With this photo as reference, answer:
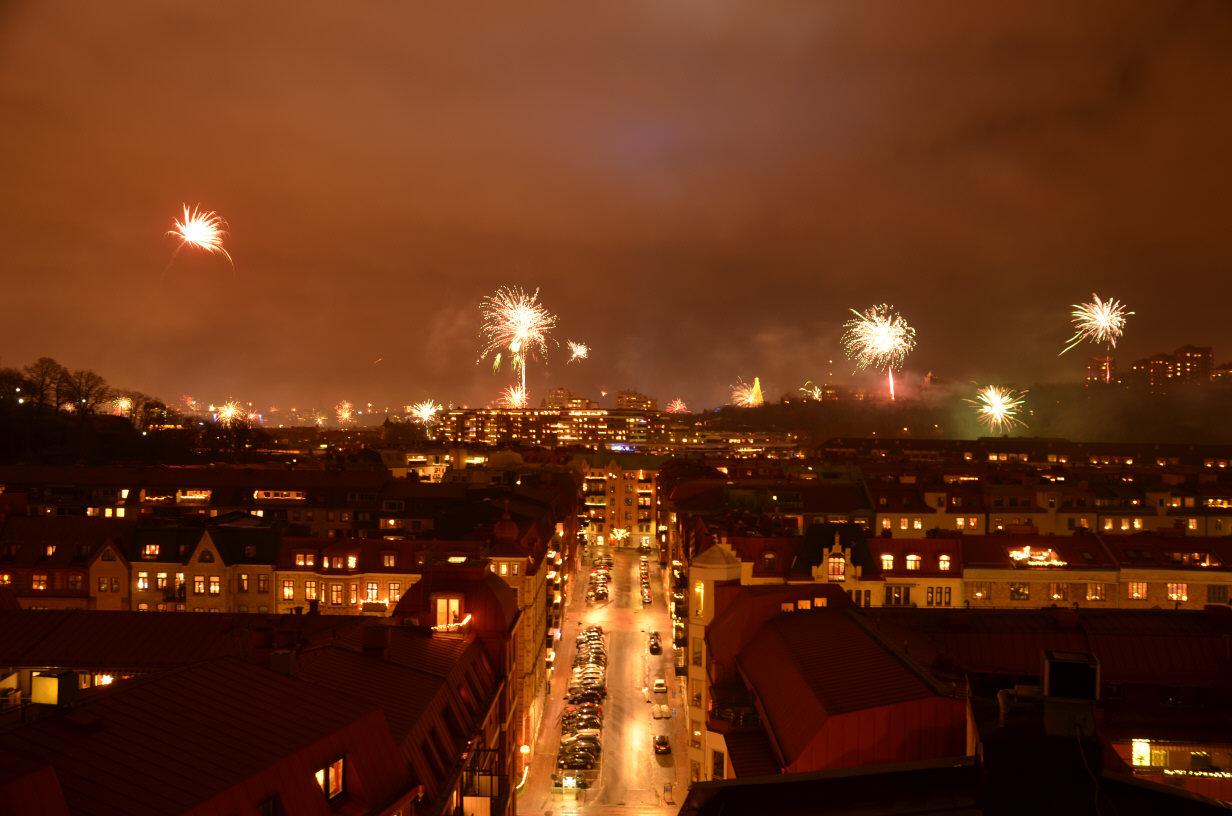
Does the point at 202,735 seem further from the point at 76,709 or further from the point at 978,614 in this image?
the point at 978,614

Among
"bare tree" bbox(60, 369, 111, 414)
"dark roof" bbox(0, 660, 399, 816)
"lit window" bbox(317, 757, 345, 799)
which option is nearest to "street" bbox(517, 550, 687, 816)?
"dark roof" bbox(0, 660, 399, 816)

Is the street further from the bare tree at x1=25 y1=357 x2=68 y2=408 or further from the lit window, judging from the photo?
the bare tree at x1=25 y1=357 x2=68 y2=408

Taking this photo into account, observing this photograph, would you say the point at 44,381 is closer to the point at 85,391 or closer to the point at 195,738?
the point at 85,391

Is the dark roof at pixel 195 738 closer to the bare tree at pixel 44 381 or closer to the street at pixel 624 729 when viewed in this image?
the street at pixel 624 729

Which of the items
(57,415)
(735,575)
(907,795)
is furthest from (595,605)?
(57,415)

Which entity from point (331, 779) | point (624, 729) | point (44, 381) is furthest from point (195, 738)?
point (44, 381)

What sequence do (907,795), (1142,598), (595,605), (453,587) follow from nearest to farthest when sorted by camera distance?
(907,795) → (453,587) → (1142,598) → (595,605)

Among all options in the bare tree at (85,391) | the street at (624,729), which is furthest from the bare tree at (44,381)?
the street at (624,729)
